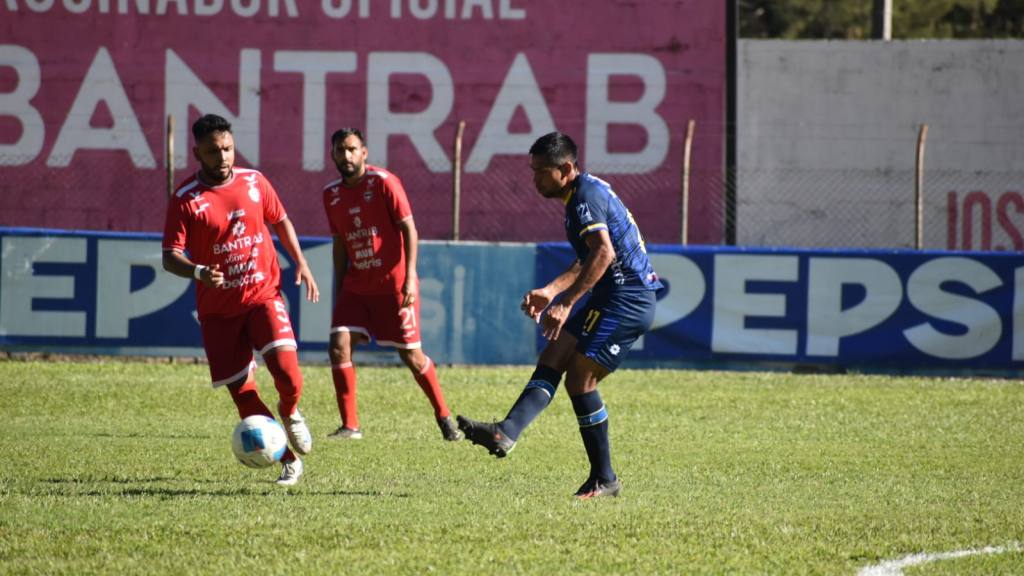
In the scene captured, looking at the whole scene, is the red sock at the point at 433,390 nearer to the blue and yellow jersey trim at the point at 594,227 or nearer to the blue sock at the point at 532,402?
the blue sock at the point at 532,402

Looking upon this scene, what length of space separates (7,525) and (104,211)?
612 inches

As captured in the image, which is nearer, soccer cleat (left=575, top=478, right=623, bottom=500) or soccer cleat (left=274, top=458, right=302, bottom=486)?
soccer cleat (left=575, top=478, right=623, bottom=500)

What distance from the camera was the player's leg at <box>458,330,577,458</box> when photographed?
290 inches

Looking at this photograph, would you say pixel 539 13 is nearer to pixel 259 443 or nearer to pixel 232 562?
pixel 259 443

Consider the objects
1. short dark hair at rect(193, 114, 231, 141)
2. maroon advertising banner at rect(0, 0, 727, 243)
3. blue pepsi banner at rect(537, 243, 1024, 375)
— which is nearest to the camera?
short dark hair at rect(193, 114, 231, 141)

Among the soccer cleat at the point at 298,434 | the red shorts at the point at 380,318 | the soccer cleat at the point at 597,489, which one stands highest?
the red shorts at the point at 380,318

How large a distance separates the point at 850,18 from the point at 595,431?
30.4 meters

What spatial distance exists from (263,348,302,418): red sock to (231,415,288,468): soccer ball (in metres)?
0.47

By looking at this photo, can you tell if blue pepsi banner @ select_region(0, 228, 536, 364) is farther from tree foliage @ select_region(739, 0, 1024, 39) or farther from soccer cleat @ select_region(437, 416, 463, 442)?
tree foliage @ select_region(739, 0, 1024, 39)

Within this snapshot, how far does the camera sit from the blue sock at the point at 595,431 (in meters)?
7.79

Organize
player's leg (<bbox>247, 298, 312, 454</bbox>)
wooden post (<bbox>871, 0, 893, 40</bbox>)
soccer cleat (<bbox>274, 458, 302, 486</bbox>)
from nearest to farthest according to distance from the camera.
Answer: soccer cleat (<bbox>274, 458, 302, 486</bbox>) < player's leg (<bbox>247, 298, 312, 454</bbox>) < wooden post (<bbox>871, 0, 893, 40</bbox>)

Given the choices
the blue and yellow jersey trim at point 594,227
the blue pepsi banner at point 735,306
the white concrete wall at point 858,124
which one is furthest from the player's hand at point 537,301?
the white concrete wall at point 858,124

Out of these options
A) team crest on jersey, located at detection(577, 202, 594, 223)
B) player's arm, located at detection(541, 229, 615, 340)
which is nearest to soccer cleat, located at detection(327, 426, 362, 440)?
player's arm, located at detection(541, 229, 615, 340)

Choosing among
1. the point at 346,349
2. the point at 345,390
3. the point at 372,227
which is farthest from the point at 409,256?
Answer: the point at 345,390
